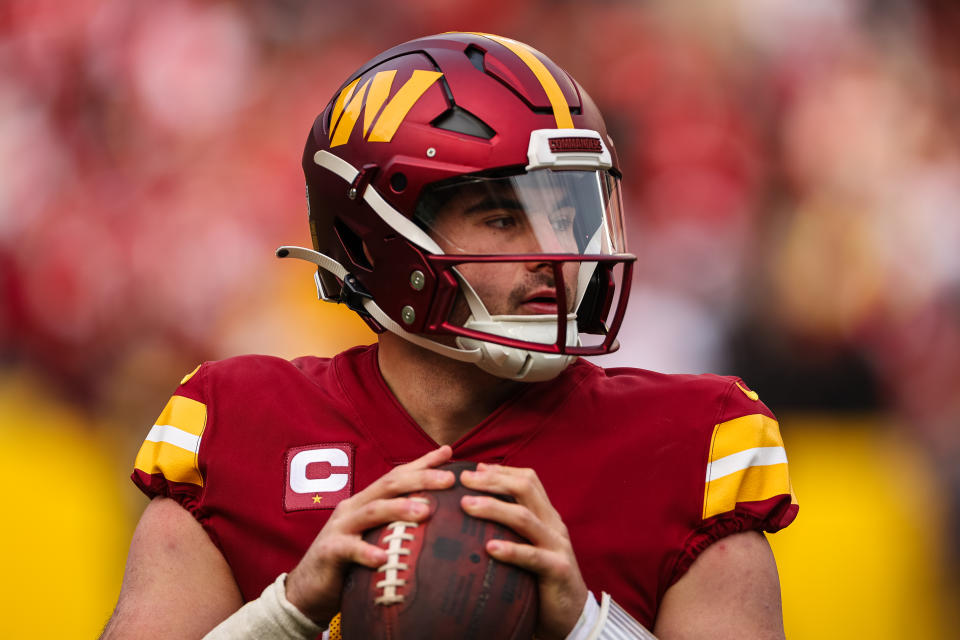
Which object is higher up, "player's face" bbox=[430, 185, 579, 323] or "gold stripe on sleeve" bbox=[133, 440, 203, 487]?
"player's face" bbox=[430, 185, 579, 323]

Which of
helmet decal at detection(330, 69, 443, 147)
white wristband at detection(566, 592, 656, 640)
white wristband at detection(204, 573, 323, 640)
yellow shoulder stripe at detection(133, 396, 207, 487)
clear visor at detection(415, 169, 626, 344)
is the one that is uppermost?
helmet decal at detection(330, 69, 443, 147)

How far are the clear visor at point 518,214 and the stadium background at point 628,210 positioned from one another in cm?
150

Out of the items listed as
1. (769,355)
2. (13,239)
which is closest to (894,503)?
(769,355)

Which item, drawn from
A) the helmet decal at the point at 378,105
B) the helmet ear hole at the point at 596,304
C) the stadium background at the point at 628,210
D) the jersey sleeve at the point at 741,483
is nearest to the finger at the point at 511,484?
the jersey sleeve at the point at 741,483

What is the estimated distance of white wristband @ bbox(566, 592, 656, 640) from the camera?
4.40 feet

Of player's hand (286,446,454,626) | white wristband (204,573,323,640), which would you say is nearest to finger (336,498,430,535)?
player's hand (286,446,454,626)

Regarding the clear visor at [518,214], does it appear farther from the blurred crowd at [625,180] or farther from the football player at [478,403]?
the blurred crowd at [625,180]

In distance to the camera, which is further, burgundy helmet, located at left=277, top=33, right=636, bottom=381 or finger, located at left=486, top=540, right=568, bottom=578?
burgundy helmet, located at left=277, top=33, right=636, bottom=381

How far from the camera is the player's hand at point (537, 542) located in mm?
1287

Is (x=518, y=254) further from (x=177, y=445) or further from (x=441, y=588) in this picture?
(x=177, y=445)

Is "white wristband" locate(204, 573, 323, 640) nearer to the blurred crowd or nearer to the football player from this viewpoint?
the football player

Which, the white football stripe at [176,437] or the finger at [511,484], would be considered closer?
the finger at [511,484]

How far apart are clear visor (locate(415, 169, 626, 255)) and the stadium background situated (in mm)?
1498

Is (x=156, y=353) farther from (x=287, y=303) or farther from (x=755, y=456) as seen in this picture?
Answer: (x=755, y=456)
